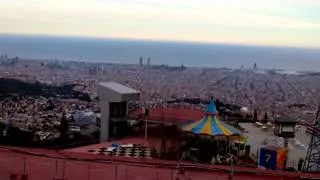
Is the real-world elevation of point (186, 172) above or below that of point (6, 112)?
above

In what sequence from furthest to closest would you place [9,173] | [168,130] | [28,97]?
[28,97]
[168,130]
[9,173]

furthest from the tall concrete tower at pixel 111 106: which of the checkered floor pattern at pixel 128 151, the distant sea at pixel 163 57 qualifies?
the distant sea at pixel 163 57

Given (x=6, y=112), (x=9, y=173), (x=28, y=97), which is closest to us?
(x=9, y=173)

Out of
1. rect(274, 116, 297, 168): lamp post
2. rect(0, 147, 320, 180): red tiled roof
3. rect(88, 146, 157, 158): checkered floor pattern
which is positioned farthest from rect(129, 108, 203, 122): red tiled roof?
rect(0, 147, 320, 180): red tiled roof

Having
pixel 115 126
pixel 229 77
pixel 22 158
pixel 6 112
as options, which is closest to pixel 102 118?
pixel 115 126

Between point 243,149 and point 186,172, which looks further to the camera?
point 243,149

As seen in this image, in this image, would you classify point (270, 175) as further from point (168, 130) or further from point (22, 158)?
point (168, 130)

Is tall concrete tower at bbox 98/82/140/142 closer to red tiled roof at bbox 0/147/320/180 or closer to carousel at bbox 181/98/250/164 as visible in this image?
carousel at bbox 181/98/250/164
